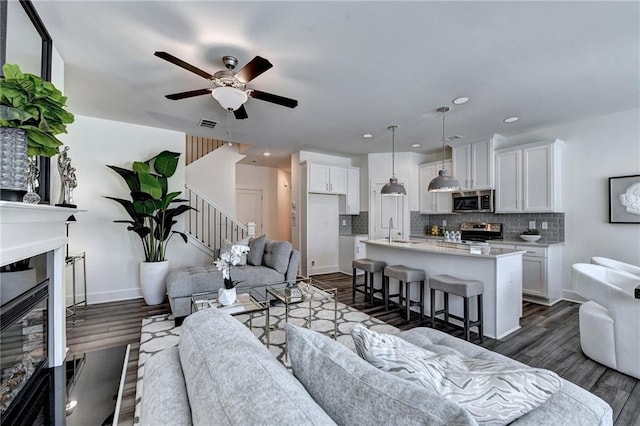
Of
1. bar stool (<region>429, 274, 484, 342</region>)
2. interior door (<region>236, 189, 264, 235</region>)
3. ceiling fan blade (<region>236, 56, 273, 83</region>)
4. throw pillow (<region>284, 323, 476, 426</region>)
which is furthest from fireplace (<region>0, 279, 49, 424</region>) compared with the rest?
interior door (<region>236, 189, 264, 235</region>)

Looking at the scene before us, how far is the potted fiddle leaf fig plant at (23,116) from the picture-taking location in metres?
1.32

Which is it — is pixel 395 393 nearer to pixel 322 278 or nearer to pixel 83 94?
pixel 83 94

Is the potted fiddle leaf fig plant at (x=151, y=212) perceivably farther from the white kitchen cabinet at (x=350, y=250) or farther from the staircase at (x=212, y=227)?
the white kitchen cabinet at (x=350, y=250)

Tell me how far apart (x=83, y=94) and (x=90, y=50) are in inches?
45.1

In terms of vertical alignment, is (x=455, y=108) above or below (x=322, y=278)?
above

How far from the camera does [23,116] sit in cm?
134

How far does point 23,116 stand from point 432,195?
6.13m

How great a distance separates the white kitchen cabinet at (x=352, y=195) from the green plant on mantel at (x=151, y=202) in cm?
342

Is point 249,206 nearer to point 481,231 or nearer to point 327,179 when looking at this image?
point 327,179

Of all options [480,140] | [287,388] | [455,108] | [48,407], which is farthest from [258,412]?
[480,140]

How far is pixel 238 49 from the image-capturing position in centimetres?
241

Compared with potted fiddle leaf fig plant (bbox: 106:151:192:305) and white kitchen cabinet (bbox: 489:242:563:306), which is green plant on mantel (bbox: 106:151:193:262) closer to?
potted fiddle leaf fig plant (bbox: 106:151:192:305)

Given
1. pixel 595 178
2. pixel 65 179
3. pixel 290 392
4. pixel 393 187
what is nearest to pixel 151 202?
pixel 65 179

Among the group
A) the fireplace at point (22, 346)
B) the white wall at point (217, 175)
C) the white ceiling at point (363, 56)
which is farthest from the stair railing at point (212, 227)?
the fireplace at point (22, 346)
